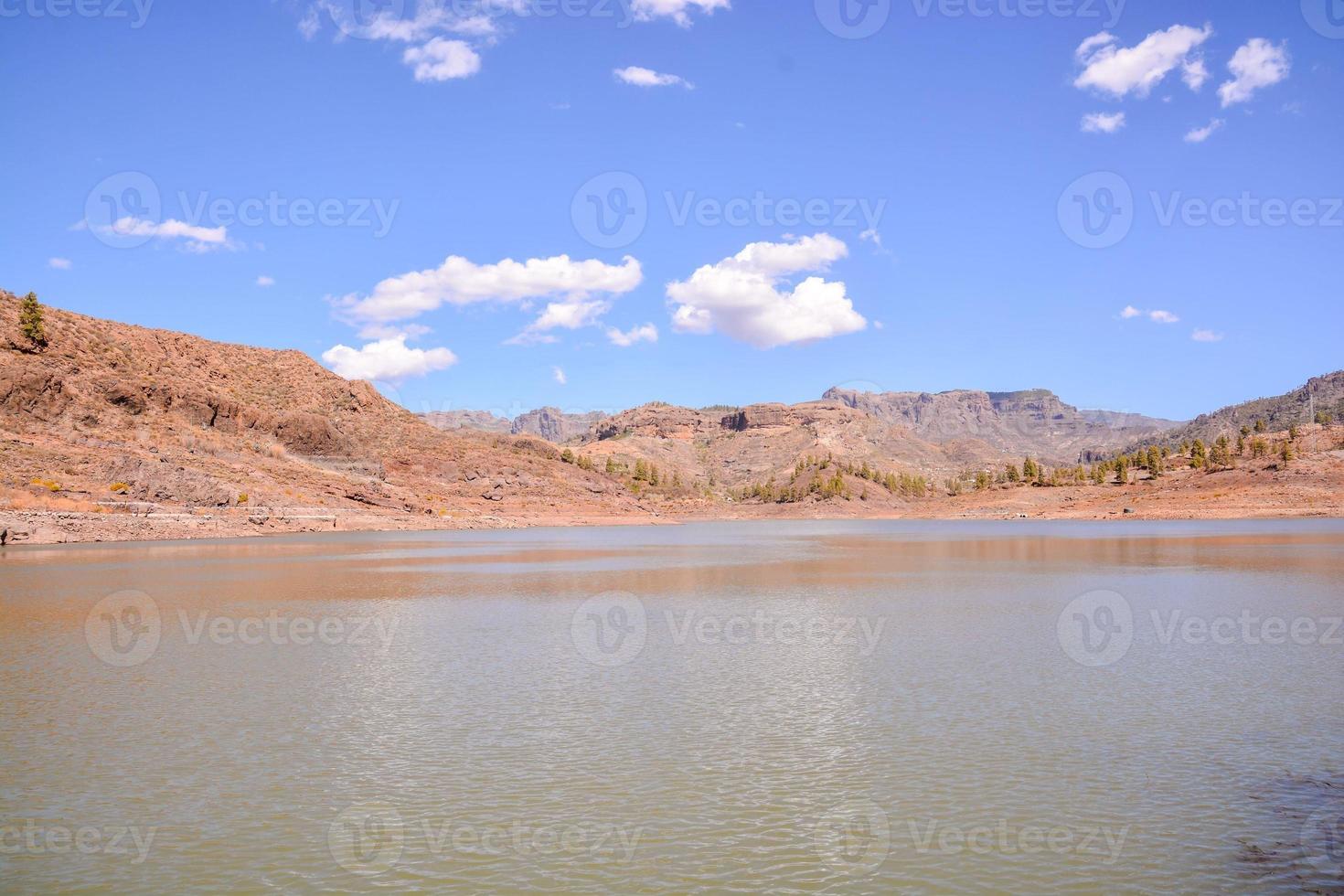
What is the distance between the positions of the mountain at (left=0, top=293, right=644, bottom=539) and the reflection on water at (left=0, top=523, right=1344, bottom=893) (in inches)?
2469

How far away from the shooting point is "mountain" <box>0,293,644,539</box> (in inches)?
3580

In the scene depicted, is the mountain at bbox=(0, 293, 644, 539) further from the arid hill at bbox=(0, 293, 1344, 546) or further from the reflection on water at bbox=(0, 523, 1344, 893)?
the reflection on water at bbox=(0, 523, 1344, 893)

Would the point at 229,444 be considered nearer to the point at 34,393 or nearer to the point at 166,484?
the point at 34,393

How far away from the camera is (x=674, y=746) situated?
1634cm

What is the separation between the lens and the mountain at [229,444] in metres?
90.9

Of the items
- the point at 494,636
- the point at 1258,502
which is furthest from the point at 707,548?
the point at 1258,502

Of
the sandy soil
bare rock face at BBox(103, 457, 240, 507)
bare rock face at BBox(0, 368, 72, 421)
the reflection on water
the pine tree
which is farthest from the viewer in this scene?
the pine tree

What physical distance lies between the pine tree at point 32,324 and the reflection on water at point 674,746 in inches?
3722

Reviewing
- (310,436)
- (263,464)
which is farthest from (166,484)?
(310,436)

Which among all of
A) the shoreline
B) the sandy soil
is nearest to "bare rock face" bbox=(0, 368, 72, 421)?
the sandy soil

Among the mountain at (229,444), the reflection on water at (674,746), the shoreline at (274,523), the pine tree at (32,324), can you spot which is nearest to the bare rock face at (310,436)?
the mountain at (229,444)

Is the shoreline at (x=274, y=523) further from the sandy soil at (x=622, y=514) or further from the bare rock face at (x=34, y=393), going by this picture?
the bare rock face at (x=34, y=393)

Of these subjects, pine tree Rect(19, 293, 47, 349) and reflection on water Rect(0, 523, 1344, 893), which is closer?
reflection on water Rect(0, 523, 1344, 893)

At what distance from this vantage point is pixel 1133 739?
653 inches
